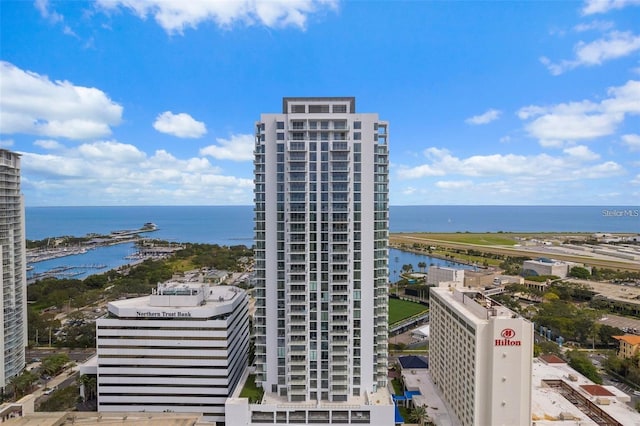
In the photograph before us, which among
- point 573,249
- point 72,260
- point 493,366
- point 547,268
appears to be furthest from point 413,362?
point 72,260

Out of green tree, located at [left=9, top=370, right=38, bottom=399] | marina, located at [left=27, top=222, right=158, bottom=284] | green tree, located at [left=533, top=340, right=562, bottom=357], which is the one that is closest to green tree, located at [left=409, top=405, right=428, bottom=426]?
green tree, located at [left=533, top=340, right=562, bottom=357]

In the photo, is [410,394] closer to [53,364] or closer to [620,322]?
[53,364]

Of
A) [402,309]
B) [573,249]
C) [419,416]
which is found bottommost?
[402,309]

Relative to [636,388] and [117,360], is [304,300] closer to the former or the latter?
[117,360]

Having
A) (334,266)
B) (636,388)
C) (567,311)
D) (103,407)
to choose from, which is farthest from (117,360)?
(567,311)

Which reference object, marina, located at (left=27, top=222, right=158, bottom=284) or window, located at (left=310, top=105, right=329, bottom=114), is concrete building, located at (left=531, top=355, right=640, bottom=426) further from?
marina, located at (left=27, top=222, right=158, bottom=284)

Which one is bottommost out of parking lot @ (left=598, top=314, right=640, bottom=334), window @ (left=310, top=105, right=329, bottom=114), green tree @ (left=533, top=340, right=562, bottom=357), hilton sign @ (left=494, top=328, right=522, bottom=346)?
parking lot @ (left=598, top=314, right=640, bottom=334)
